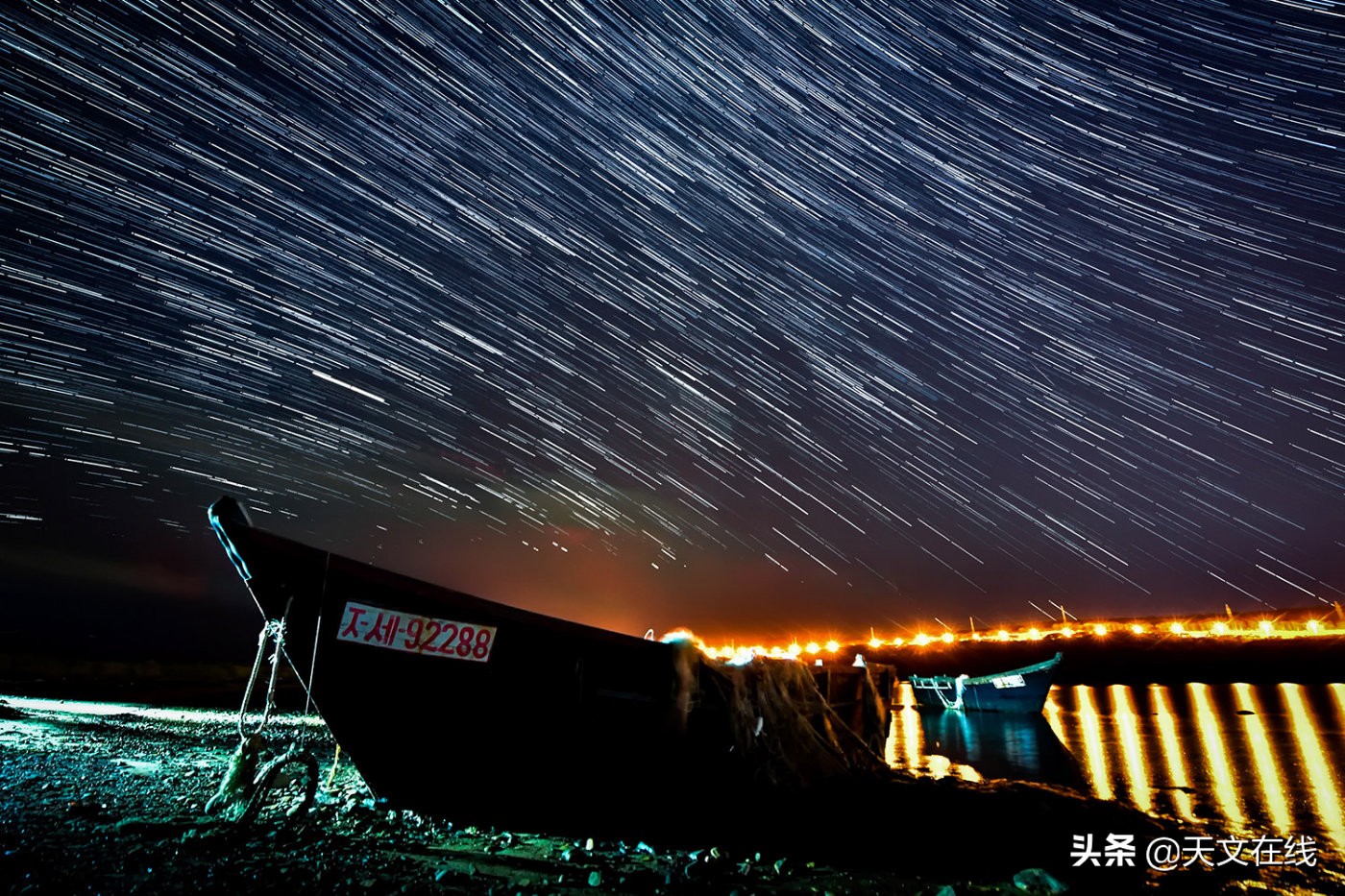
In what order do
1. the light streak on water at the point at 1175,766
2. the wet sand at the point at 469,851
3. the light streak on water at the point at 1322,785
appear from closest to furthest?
the wet sand at the point at 469,851, the light streak on water at the point at 1322,785, the light streak on water at the point at 1175,766

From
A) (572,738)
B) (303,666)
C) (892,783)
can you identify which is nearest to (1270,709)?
(892,783)

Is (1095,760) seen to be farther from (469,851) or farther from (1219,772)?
(469,851)

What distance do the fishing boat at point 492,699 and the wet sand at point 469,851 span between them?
0.58 m

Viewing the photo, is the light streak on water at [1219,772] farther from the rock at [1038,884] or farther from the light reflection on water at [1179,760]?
the rock at [1038,884]

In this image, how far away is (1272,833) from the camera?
9977 mm

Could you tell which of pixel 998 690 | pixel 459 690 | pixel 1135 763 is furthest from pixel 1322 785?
pixel 998 690

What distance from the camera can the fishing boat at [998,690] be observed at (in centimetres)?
3909

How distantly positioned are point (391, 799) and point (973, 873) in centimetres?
718

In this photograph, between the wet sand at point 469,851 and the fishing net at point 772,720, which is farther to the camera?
the fishing net at point 772,720

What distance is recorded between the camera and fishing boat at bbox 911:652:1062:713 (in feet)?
128

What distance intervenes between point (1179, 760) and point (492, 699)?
24456 mm

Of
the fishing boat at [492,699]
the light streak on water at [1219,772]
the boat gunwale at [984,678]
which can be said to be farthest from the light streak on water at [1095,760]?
the fishing boat at [492,699]

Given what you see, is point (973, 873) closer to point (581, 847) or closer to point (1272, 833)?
point (581, 847)

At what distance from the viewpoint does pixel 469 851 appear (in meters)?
6.52
